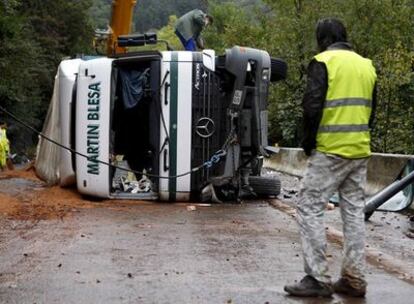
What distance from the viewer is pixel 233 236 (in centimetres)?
806

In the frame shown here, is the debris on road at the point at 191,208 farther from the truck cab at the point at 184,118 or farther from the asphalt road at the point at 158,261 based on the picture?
the asphalt road at the point at 158,261

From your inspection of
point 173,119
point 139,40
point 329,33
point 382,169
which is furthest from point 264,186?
point 329,33

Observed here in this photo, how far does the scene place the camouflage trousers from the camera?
17.2ft

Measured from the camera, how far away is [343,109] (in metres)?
5.25

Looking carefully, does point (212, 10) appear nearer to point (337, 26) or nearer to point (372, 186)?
point (372, 186)

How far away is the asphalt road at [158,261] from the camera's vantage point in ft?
17.0

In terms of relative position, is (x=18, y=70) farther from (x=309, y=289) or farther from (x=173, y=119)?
(x=309, y=289)

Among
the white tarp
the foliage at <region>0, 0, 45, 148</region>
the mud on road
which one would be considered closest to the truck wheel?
the mud on road

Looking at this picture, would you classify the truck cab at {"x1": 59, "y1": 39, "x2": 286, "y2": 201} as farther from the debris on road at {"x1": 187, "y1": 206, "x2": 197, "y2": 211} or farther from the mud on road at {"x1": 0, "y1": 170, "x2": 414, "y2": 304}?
the mud on road at {"x1": 0, "y1": 170, "x2": 414, "y2": 304}

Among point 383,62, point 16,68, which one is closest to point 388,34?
point 383,62

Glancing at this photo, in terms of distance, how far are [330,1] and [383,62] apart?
10065mm

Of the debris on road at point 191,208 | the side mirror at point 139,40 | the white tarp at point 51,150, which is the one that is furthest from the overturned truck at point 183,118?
the white tarp at point 51,150

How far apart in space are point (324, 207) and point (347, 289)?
1.97 feet

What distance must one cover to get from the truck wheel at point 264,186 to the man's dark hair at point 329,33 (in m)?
7.08
